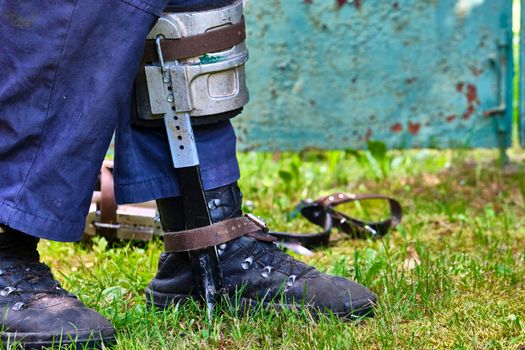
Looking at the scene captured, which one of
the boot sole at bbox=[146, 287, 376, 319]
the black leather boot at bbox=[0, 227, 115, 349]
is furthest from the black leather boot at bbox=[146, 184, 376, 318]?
the black leather boot at bbox=[0, 227, 115, 349]

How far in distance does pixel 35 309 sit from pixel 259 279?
1.62 feet

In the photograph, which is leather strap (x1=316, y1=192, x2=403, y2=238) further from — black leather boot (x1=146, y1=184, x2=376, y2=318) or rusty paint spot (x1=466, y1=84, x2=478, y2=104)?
rusty paint spot (x1=466, y1=84, x2=478, y2=104)

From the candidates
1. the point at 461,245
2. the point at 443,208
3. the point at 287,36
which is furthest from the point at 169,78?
the point at 287,36

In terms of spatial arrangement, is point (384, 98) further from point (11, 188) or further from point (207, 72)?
point (11, 188)

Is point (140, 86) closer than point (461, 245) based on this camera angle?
Yes

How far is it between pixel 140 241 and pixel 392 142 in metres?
1.44

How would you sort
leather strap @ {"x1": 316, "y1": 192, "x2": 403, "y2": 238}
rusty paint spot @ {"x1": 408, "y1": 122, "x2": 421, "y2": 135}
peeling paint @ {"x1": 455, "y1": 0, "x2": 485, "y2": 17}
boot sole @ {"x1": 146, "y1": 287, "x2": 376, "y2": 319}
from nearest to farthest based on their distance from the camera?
boot sole @ {"x1": 146, "y1": 287, "x2": 376, "y2": 319}, leather strap @ {"x1": 316, "y1": 192, "x2": 403, "y2": 238}, peeling paint @ {"x1": 455, "y1": 0, "x2": 485, "y2": 17}, rusty paint spot @ {"x1": 408, "y1": 122, "x2": 421, "y2": 135}

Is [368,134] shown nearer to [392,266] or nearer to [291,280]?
[392,266]

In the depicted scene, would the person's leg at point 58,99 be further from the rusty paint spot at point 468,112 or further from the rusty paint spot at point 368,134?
the rusty paint spot at point 468,112

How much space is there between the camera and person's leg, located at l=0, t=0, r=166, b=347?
5.47 feet

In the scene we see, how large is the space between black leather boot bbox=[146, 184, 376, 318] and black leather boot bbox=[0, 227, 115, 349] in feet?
0.87

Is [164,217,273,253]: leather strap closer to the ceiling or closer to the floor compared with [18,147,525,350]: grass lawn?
closer to the ceiling

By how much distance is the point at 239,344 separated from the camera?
177cm

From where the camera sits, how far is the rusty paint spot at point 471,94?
12.1 ft
